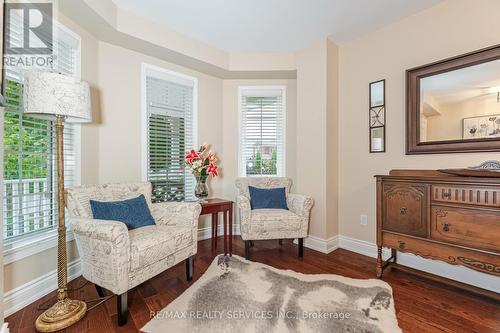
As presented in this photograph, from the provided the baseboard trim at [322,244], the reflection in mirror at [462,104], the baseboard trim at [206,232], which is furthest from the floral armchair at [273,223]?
the reflection in mirror at [462,104]

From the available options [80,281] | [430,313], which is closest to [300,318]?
[430,313]

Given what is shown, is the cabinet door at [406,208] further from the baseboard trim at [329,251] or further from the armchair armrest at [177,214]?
the armchair armrest at [177,214]

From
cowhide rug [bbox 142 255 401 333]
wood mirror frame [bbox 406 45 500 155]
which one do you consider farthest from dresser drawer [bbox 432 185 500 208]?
cowhide rug [bbox 142 255 401 333]

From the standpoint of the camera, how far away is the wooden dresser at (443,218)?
1.71 m

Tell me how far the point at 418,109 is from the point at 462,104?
34 cm

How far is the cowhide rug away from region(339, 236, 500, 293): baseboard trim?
613 millimetres

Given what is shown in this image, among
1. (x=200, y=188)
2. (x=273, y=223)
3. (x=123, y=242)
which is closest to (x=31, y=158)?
(x=123, y=242)

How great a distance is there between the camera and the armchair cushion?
1.69 m

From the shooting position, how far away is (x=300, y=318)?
1635mm

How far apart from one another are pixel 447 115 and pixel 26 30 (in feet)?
12.4

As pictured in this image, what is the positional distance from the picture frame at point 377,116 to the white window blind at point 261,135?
133 centimetres

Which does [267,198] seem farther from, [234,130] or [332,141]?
[234,130]

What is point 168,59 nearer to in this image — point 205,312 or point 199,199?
point 199,199

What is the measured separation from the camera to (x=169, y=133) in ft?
10.5
